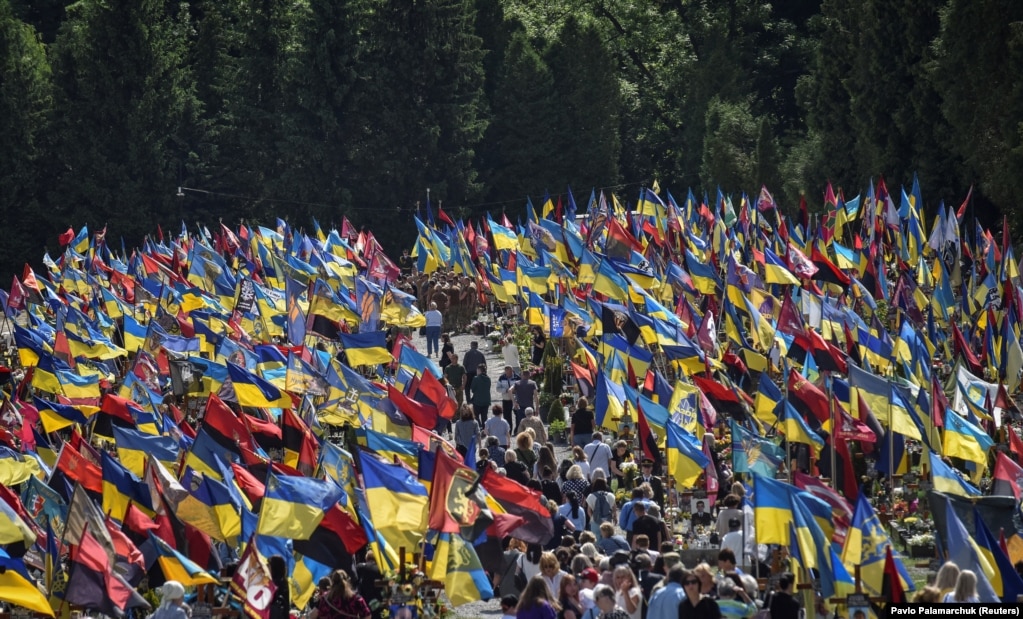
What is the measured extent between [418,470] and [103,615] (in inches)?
117

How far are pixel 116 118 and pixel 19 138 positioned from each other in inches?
133

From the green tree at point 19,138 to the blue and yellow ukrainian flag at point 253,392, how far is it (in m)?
43.1

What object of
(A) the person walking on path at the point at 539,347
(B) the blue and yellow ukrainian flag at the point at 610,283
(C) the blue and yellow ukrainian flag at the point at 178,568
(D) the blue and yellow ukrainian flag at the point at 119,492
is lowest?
(C) the blue and yellow ukrainian flag at the point at 178,568

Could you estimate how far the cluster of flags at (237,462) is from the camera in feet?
49.4

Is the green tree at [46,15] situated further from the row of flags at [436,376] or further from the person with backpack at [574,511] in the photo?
the person with backpack at [574,511]

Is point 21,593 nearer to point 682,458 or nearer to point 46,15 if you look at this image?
point 682,458

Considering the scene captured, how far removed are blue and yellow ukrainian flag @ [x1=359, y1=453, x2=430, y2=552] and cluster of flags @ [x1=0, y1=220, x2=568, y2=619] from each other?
0.02 m

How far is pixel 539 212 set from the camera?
66438 millimetres

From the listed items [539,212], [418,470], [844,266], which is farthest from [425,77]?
[418,470]

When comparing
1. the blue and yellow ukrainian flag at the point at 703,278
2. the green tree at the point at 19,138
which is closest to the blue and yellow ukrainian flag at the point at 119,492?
the blue and yellow ukrainian flag at the point at 703,278

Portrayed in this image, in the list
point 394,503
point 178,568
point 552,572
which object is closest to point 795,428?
point 394,503

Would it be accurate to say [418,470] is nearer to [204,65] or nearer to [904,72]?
[904,72]

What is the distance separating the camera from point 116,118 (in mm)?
63750

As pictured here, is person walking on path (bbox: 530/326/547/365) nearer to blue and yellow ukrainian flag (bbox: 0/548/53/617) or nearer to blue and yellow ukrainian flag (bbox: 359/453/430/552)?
blue and yellow ukrainian flag (bbox: 359/453/430/552)
